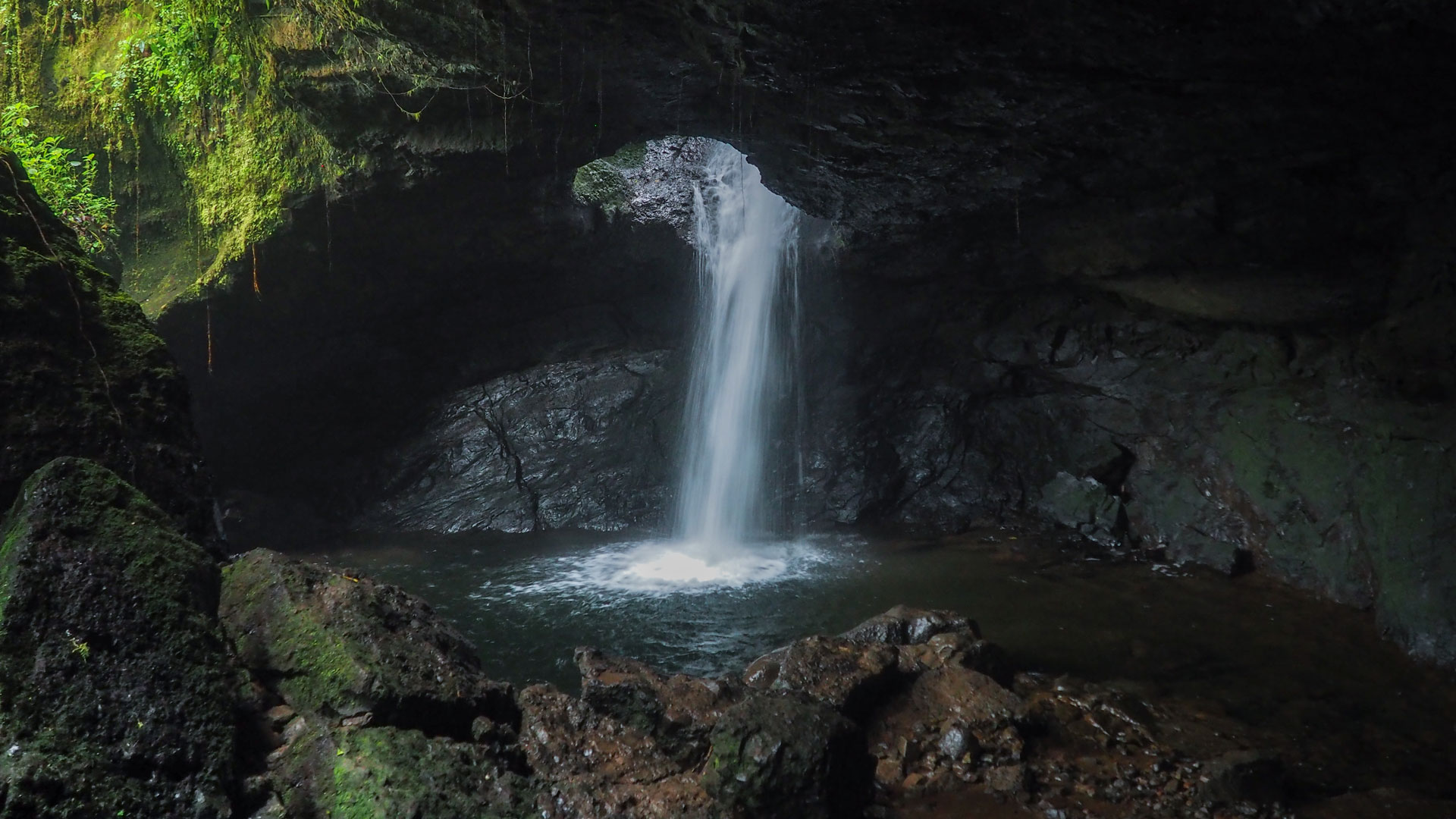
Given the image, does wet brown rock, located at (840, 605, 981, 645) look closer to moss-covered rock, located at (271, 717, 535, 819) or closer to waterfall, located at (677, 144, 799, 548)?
moss-covered rock, located at (271, 717, 535, 819)

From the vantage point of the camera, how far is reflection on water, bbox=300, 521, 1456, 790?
5.39m

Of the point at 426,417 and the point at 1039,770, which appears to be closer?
the point at 1039,770

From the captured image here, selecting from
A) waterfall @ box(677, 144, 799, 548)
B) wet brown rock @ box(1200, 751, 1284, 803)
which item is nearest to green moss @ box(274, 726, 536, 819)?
wet brown rock @ box(1200, 751, 1284, 803)

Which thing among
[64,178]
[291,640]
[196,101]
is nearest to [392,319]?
[196,101]

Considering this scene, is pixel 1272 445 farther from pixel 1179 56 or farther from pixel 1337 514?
pixel 1179 56

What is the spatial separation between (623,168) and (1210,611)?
8706 mm

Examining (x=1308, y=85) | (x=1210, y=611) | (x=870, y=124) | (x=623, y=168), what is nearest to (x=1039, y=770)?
(x=1210, y=611)

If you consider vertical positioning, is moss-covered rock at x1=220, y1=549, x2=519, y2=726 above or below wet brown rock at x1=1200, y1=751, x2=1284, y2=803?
above

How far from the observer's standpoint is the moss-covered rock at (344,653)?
3584mm

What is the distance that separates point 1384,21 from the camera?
448 centimetres

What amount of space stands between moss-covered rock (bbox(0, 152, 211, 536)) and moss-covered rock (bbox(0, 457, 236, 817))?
542mm

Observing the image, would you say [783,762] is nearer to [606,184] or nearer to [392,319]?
[606,184]

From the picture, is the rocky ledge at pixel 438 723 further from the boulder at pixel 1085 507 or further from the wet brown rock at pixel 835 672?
the boulder at pixel 1085 507

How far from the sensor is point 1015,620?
23.3 feet
